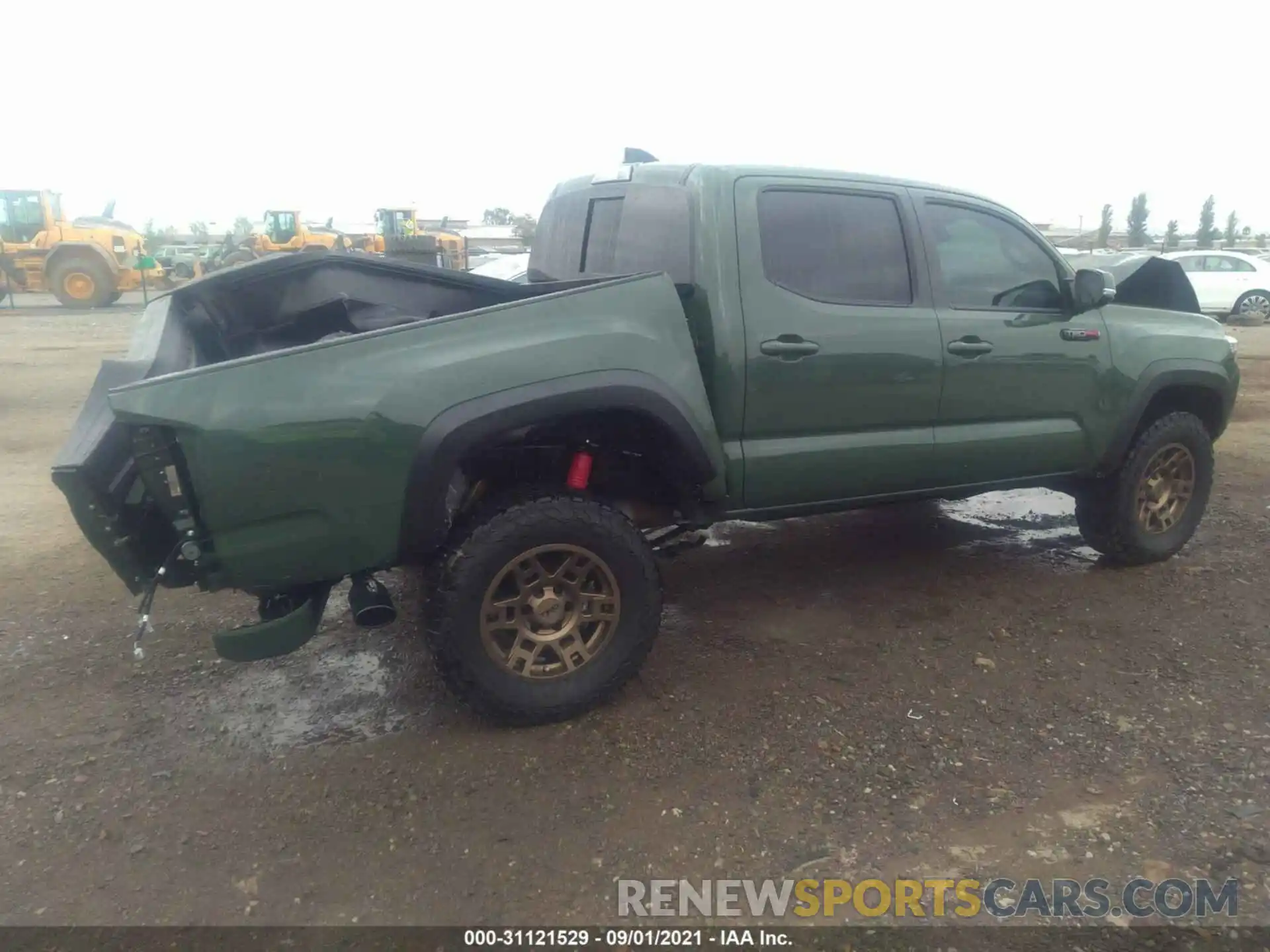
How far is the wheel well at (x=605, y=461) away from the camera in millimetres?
3322

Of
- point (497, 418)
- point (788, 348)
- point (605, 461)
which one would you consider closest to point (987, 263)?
point (788, 348)

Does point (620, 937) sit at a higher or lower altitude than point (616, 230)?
lower

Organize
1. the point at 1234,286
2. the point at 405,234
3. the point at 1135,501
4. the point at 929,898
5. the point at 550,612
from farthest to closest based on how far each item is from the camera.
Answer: the point at 405,234 → the point at 1234,286 → the point at 1135,501 → the point at 550,612 → the point at 929,898

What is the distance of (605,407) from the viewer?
3160 mm

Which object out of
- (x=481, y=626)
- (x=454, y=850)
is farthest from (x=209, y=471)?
(x=454, y=850)

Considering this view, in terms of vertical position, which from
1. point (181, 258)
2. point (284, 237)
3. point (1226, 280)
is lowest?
point (181, 258)

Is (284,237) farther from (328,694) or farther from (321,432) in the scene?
(321,432)

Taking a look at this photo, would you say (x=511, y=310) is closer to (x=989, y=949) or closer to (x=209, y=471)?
(x=209, y=471)

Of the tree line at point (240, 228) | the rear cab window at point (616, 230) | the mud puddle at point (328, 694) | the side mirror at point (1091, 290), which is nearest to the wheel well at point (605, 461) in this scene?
the rear cab window at point (616, 230)

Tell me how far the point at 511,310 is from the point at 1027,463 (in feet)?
8.60

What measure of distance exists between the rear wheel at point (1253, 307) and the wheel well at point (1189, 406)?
50.7 ft

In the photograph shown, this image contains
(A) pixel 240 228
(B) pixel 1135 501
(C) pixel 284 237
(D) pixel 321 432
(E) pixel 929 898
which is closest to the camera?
(E) pixel 929 898

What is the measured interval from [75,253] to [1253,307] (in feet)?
83.3

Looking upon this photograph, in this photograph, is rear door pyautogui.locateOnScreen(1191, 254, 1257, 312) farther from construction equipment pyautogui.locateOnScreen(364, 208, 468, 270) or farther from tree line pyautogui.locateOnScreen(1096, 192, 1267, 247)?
tree line pyautogui.locateOnScreen(1096, 192, 1267, 247)
